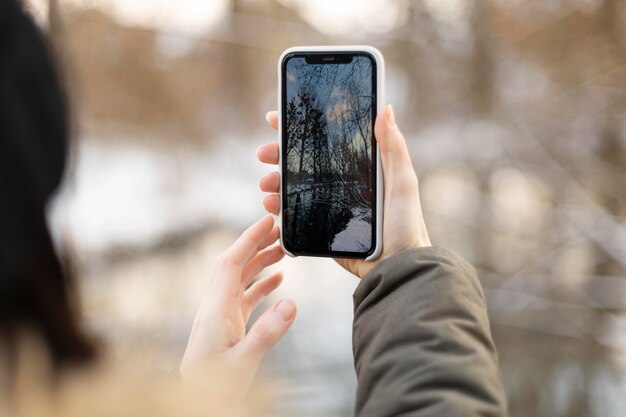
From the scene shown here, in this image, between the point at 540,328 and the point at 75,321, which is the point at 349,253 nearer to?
the point at 75,321

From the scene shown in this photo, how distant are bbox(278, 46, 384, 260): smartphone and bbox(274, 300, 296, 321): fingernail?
9 cm

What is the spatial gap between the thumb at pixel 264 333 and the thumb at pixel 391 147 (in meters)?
0.17

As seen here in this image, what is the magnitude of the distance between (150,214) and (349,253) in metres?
0.99

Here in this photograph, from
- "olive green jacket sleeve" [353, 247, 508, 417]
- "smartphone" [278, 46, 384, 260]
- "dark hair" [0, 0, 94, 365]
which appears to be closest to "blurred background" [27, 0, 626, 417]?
"smartphone" [278, 46, 384, 260]

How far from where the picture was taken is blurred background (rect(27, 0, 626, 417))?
1428 millimetres

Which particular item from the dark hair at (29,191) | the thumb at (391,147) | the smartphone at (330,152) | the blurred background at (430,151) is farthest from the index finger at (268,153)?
the blurred background at (430,151)

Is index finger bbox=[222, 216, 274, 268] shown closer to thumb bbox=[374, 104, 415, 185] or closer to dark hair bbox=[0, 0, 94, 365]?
thumb bbox=[374, 104, 415, 185]

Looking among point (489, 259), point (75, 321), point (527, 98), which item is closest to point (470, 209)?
point (489, 259)

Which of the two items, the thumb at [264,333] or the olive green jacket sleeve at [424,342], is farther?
the thumb at [264,333]

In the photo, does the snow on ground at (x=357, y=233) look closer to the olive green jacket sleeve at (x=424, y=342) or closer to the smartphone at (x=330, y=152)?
the smartphone at (x=330, y=152)

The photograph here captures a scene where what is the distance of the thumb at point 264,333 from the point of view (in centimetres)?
52

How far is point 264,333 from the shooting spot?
0.52 meters

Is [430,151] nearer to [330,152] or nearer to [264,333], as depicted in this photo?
[330,152]

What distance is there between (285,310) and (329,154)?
17 cm
